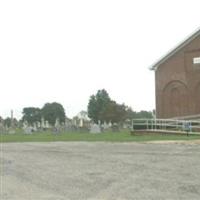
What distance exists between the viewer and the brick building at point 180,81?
2368 inches

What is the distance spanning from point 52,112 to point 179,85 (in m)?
85.5

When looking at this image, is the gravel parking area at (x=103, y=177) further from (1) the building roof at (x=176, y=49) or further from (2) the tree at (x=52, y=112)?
(2) the tree at (x=52, y=112)

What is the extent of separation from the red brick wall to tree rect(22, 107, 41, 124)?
90381mm

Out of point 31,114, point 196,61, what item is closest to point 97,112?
point 31,114

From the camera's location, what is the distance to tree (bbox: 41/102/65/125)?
144 metres

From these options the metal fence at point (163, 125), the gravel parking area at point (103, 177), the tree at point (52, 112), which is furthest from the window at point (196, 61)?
the tree at point (52, 112)

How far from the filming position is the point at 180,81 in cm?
6169

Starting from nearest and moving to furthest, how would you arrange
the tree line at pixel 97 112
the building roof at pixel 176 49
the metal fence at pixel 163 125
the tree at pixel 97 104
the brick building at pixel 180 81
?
the metal fence at pixel 163 125
the building roof at pixel 176 49
the brick building at pixel 180 81
the tree line at pixel 97 112
the tree at pixel 97 104

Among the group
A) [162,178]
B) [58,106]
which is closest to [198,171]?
[162,178]

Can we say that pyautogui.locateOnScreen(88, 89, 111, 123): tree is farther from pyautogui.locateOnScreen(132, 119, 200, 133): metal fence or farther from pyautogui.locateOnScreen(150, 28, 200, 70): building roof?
pyautogui.locateOnScreen(132, 119, 200, 133): metal fence

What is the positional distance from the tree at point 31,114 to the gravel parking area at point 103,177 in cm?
13216

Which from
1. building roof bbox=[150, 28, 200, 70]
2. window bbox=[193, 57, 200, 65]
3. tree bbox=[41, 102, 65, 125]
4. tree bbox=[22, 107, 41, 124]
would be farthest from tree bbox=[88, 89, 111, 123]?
window bbox=[193, 57, 200, 65]

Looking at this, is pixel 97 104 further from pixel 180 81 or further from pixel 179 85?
pixel 180 81

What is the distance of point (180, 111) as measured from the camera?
60.8 meters
